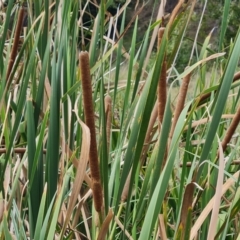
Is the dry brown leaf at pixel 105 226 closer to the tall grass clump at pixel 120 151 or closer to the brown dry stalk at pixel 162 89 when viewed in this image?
the tall grass clump at pixel 120 151

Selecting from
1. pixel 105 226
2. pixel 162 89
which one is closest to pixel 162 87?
pixel 162 89

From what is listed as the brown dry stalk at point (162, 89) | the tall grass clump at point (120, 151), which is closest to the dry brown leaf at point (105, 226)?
the tall grass clump at point (120, 151)

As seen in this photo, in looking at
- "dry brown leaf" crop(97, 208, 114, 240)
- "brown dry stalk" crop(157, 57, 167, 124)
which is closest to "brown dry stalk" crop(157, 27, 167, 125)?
"brown dry stalk" crop(157, 57, 167, 124)

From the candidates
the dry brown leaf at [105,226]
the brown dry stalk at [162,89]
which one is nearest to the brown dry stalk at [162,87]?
the brown dry stalk at [162,89]

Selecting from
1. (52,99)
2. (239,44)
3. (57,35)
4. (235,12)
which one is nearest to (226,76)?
(239,44)

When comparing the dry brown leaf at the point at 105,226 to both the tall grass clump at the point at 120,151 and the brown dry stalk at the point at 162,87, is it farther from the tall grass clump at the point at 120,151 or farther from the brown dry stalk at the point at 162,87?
the brown dry stalk at the point at 162,87

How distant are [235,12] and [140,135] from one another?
7.99 m

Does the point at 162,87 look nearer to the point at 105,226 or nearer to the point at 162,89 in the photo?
the point at 162,89

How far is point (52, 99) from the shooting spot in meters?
0.44

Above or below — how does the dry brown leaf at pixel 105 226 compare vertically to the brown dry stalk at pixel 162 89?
below

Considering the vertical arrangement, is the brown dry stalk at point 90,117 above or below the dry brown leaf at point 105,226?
above

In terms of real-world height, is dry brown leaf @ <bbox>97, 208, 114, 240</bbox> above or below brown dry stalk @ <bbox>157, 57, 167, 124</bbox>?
below

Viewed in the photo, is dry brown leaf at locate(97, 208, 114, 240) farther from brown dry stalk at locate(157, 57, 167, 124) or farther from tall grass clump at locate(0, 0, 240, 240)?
brown dry stalk at locate(157, 57, 167, 124)

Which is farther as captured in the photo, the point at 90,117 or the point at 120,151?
the point at 120,151
